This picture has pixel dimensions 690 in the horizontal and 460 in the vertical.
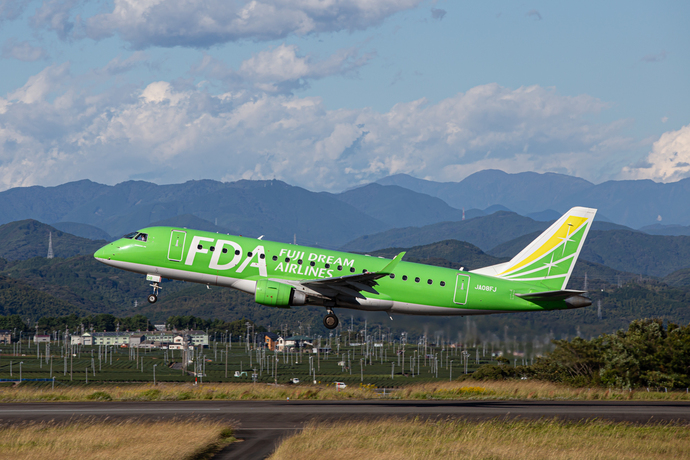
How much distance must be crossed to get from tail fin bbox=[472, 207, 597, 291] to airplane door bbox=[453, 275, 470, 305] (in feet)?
11.8

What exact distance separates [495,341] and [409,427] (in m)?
14.8

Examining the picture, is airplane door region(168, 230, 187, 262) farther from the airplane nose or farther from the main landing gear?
the main landing gear

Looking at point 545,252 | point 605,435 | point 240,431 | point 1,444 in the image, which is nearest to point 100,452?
point 1,444

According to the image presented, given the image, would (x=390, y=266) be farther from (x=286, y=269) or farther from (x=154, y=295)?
(x=154, y=295)

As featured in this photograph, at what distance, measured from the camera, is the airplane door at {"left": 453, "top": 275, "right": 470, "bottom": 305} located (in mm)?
50875

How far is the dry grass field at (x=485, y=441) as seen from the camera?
37.0 meters

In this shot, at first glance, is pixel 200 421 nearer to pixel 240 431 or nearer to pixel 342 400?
pixel 240 431

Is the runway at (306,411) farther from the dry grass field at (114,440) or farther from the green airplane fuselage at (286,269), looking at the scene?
the green airplane fuselage at (286,269)

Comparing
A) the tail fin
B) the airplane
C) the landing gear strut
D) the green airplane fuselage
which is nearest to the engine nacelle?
the airplane

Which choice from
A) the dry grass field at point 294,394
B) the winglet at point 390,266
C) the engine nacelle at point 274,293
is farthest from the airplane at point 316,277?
the dry grass field at point 294,394

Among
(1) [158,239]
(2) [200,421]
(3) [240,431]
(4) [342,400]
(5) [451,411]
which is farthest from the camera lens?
(4) [342,400]

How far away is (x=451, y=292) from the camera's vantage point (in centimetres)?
5069

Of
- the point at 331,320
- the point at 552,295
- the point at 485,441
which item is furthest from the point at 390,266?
the point at 485,441

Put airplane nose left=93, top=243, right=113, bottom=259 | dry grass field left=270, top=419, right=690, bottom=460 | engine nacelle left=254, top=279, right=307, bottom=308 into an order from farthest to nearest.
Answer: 1. airplane nose left=93, top=243, right=113, bottom=259
2. engine nacelle left=254, top=279, right=307, bottom=308
3. dry grass field left=270, top=419, right=690, bottom=460
